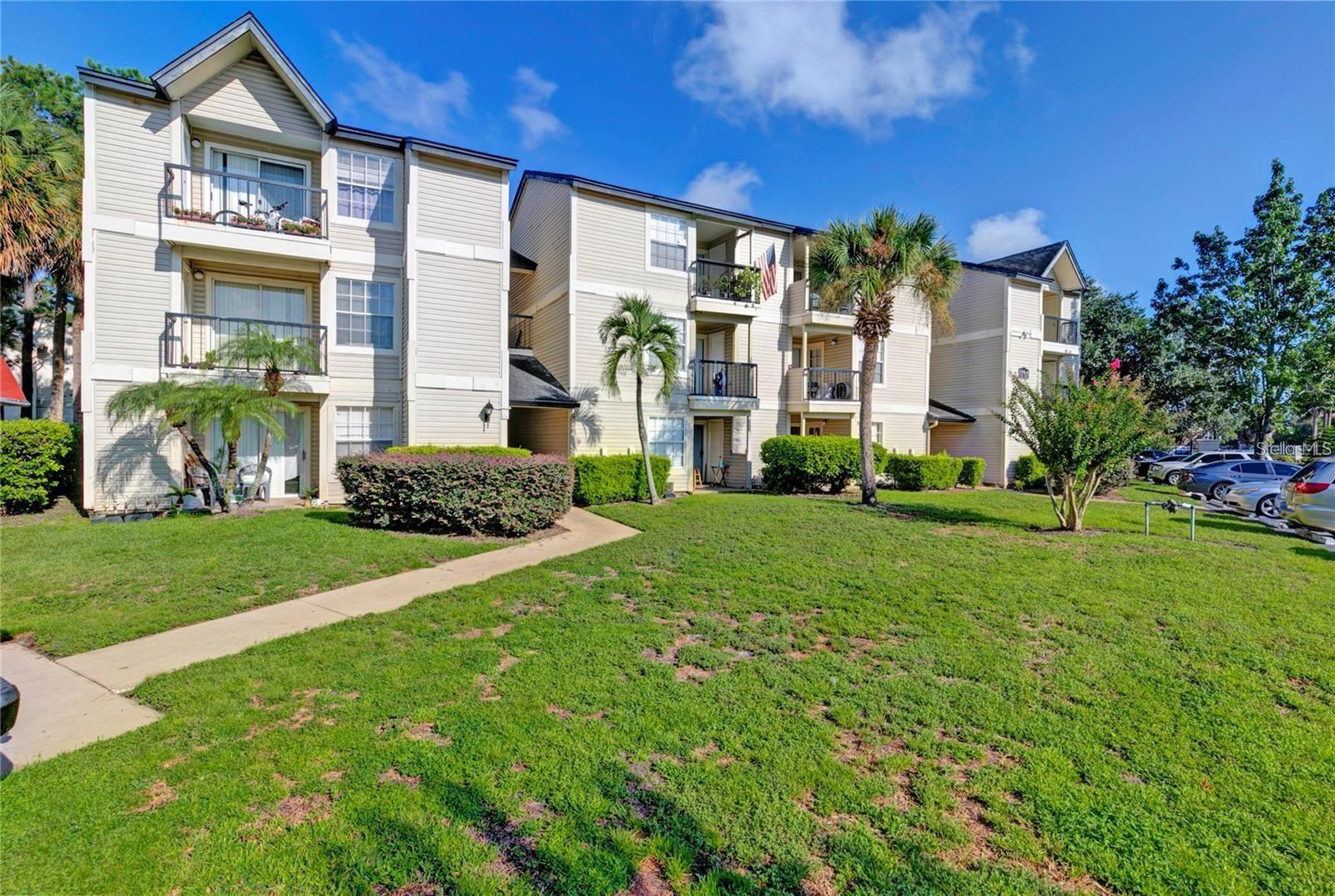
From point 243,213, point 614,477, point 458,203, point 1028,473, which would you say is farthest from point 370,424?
point 1028,473

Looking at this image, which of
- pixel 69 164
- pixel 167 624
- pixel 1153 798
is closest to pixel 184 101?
pixel 69 164

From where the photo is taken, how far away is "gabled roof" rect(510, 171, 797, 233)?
17.3 meters

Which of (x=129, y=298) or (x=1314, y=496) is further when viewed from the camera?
(x=129, y=298)

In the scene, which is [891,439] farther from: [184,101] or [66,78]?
[66,78]

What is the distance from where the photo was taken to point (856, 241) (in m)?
16.7

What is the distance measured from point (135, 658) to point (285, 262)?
11832 millimetres

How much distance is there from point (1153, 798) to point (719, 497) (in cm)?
1346

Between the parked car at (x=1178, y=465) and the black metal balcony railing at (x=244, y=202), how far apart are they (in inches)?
1334

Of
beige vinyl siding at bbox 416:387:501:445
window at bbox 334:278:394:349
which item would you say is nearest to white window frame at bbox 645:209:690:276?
beige vinyl siding at bbox 416:387:501:445

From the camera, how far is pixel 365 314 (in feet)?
49.7

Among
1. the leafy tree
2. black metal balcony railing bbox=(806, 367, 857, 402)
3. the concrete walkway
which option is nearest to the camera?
the concrete walkway

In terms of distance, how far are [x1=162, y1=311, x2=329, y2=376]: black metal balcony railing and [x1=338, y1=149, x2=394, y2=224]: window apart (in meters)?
3.14

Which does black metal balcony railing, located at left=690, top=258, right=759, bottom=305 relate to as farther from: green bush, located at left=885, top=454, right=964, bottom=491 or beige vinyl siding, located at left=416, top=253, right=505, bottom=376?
green bush, located at left=885, top=454, right=964, bottom=491

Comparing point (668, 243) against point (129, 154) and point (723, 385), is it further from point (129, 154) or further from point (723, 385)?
point (129, 154)
